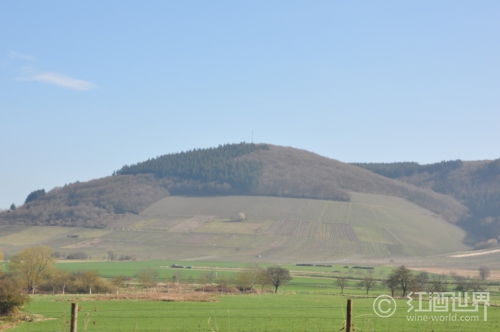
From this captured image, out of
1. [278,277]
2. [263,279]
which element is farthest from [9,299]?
[278,277]

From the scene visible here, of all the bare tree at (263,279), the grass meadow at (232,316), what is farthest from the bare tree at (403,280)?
the bare tree at (263,279)

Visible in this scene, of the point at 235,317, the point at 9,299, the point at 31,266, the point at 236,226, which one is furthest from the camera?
the point at 236,226

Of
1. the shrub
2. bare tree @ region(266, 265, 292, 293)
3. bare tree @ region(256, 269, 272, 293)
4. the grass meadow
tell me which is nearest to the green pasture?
the grass meadow

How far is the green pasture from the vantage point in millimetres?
33844

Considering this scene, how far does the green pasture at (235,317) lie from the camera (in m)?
33.8

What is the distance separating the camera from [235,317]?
4019 cm

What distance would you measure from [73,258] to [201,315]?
9978 cm

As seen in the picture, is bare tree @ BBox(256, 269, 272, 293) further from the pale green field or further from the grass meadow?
the pale green field

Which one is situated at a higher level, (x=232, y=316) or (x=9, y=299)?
(x=9, y=299)

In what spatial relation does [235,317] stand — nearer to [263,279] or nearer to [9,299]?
[9,299]

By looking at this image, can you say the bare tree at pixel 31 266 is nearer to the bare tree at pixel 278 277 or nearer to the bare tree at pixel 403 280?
the bare tree at pixel 278 277

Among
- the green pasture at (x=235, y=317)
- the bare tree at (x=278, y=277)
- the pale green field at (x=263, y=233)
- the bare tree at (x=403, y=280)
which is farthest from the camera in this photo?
the pale green field at (x=263, y=233)

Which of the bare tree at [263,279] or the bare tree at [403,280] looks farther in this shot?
the bare tree at [263,279]

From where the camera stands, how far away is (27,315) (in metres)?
41.5
